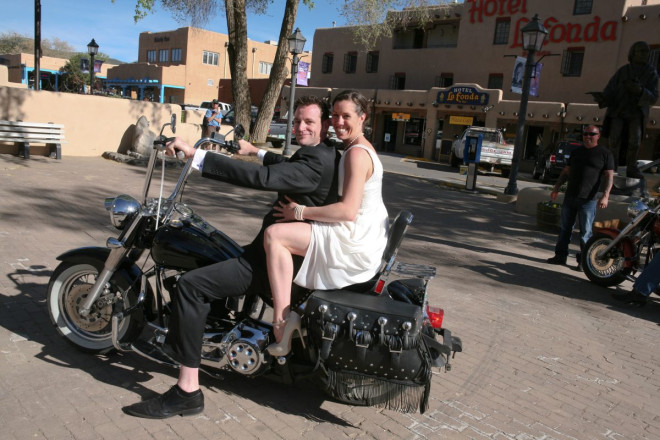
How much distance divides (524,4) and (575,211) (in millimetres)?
26410

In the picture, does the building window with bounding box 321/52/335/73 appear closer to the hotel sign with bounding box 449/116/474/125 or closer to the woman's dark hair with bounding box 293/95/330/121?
the hotel sign with bounding box 449/116/474/125

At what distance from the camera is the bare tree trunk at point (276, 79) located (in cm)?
1678

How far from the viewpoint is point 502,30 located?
30953mm

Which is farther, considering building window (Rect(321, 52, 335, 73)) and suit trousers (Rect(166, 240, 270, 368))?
building window (Rect(321, 52, 335, 73))

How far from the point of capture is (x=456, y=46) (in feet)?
110

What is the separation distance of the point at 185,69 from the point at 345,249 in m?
52.5

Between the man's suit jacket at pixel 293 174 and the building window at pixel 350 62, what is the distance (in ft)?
120

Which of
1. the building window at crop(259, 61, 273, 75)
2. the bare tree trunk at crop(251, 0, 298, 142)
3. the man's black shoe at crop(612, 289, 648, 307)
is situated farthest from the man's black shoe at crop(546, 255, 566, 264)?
the building window at crop(259, 61, 273, 75)

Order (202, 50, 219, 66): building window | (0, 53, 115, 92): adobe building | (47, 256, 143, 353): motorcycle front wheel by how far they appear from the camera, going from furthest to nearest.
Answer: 1. (202, 50, 219, 66): building window
2. (0, 53, 115, 92): adobe building
3. (47, 256, 143, 353): motorcycle front wheel

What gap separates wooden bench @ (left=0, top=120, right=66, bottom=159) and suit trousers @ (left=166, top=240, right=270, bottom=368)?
11251 mm

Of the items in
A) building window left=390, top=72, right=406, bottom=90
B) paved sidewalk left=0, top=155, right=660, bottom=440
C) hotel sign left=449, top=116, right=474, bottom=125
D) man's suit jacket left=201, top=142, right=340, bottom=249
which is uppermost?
building window left=390, top=72, right=406, bottom=90

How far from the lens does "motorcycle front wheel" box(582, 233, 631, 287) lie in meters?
6.36

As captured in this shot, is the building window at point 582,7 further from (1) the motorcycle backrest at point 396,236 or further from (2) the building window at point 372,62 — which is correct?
(1) the motorcycle backrest at point 396,236

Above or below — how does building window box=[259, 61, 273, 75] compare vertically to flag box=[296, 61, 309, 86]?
above
